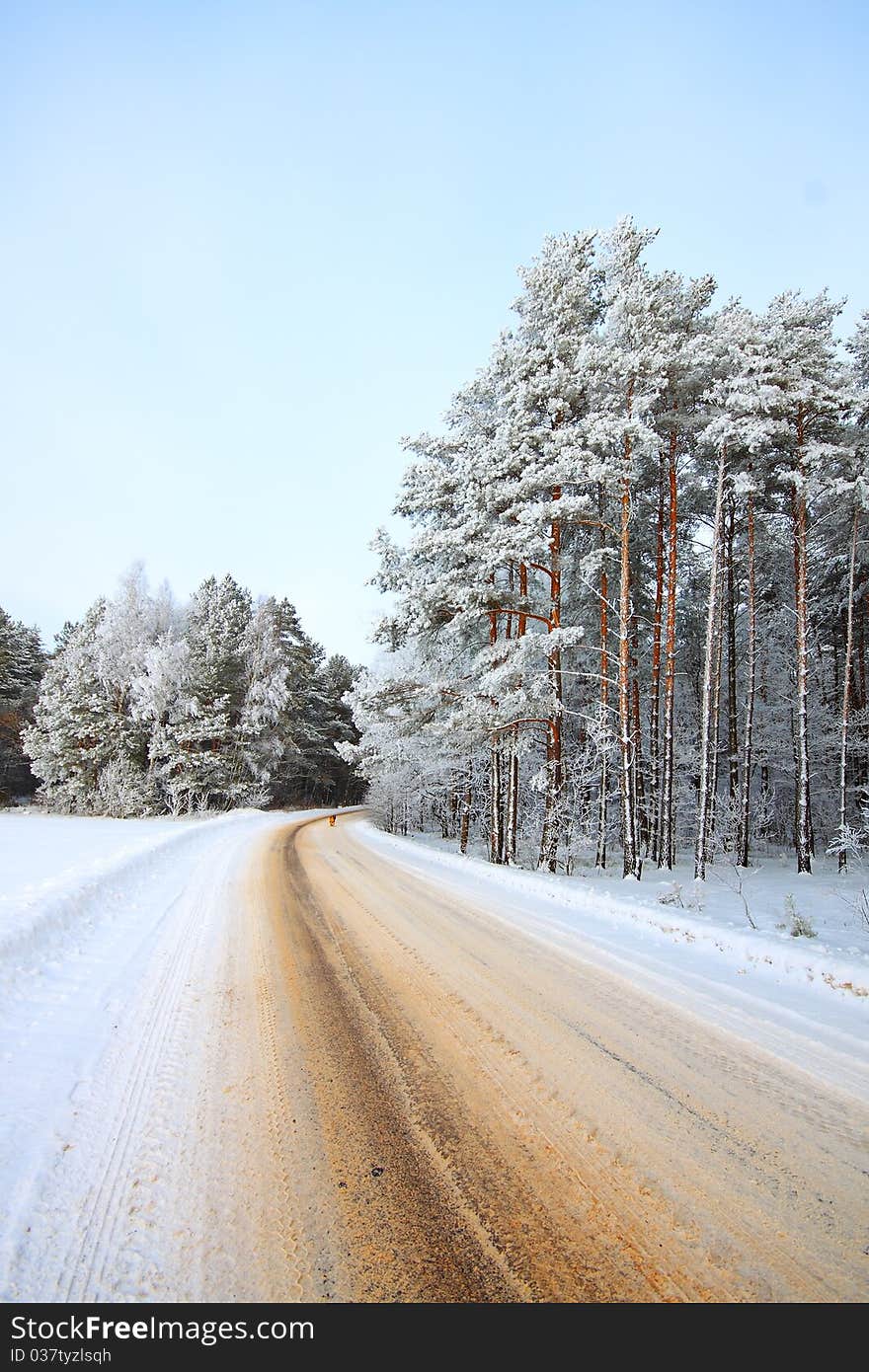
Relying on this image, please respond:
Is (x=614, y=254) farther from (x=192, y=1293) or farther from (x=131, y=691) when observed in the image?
(x=131, y=691)

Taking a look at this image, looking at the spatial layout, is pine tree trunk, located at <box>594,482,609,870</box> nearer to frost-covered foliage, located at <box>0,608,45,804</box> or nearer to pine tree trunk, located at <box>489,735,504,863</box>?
pine tree trunk, located at <box>489,735,504,863</box>

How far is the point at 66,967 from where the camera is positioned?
16.4 feet

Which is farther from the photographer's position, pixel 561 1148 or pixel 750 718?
pixel 750 718

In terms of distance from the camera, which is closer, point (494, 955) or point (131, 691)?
point (494, 955)

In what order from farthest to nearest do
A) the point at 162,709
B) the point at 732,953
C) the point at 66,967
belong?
1. the point at 162,709
2. the point at 732,953
3. the point at 66,967

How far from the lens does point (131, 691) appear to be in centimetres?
3092

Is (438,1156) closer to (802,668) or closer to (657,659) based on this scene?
(802,668)

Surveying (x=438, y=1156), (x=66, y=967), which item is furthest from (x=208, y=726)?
(x=438, y=1156)

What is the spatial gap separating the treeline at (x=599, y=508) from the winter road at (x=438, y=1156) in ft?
25.7

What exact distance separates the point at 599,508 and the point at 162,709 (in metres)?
26.0
